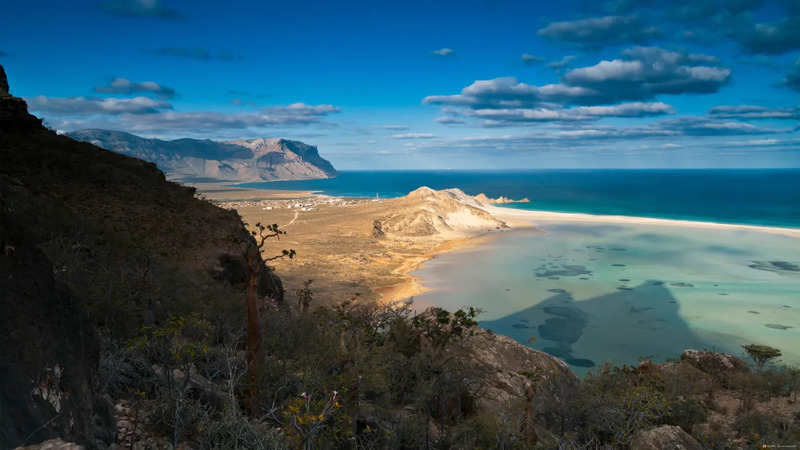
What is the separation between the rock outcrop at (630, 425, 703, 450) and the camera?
615 inches

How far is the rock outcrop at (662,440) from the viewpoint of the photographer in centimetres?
1561

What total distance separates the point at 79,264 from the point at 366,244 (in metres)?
66.4

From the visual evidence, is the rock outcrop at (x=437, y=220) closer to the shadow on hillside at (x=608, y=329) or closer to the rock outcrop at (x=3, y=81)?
the shadow on hillside at (x=608, y=329)

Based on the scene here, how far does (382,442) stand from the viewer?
593 inches

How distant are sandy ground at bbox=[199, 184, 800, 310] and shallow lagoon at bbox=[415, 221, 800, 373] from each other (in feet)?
17.1

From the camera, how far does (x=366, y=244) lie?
8375 cm

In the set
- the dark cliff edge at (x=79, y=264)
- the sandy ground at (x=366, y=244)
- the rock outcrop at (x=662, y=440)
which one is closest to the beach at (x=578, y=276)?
the sandy ground at (x=366, y=244)

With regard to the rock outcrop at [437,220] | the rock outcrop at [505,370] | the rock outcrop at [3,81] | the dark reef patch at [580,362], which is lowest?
the dark reef patch at [580,362]

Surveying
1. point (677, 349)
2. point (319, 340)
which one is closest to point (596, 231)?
point (677, 349)

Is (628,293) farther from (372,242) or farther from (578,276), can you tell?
(372,242)

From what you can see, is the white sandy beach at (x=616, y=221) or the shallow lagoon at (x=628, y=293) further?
the white sandy beach at (x=616, y=221)

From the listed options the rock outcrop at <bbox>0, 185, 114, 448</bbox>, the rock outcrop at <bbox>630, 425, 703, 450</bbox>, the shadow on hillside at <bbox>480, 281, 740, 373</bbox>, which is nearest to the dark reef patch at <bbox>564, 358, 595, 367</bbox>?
the shadow on hillside at <bbox>480, 281, 740, 373</bbox>

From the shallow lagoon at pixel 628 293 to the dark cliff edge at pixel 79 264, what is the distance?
88.2ft

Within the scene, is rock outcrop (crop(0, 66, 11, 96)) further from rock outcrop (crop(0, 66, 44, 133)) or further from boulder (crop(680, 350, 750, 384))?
boulder (crop(680, 350, 750, 384))
